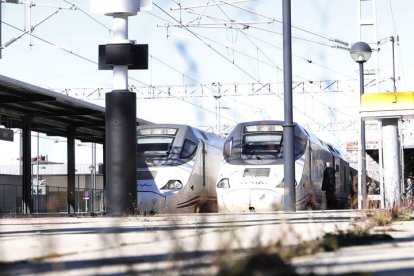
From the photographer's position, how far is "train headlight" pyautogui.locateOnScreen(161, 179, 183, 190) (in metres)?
24.8

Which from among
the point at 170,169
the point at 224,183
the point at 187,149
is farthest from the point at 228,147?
the point at 170,169

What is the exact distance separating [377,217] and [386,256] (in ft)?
17.0

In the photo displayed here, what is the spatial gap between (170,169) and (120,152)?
7.32 metres

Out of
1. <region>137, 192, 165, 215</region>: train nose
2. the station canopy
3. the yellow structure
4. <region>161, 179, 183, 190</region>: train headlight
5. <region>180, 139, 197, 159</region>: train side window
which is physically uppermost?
the station canopy

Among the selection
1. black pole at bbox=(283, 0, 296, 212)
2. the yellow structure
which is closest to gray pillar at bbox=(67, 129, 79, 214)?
black pole at bbox=(283, 0, 296, 212)

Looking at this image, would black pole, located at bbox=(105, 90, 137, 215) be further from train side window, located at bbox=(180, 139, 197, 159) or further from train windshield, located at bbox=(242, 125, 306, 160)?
train side window, located at bbox=(180, 139, 197, 159)

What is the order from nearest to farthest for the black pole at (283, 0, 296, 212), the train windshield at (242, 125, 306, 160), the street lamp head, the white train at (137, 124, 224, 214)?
the black pole at (283, 0, 296, 212) < the street lamp head < the train windshield at (242, 125, 306, 160) < the white train at (137, 124, 224, 214)

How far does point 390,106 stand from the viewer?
17859 millimetres

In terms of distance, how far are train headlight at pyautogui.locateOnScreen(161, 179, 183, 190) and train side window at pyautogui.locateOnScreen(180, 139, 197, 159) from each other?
2.77 feet

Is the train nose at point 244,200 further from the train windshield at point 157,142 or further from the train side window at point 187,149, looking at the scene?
the train windshield at point 157,142

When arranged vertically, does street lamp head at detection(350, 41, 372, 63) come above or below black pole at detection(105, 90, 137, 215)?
above

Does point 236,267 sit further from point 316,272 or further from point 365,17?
point 365,17

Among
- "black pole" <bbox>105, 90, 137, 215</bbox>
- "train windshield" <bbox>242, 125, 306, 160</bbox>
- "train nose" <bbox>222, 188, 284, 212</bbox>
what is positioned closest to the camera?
"black pole" <bbox>105, 90, 137, 215</bbox>

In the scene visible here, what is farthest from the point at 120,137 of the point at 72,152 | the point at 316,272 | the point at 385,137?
the point at 72,152
